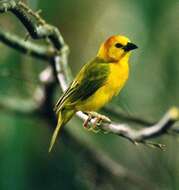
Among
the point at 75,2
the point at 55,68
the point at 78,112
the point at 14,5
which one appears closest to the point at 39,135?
the point at 75,2

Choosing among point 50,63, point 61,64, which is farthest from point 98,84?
point 50,63

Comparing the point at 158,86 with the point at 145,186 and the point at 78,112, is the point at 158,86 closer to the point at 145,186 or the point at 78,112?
the point at 145,186

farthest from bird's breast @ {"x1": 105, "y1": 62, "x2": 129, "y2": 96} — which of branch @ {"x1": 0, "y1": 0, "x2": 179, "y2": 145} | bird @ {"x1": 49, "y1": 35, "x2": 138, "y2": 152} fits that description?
branch @ {"x1": 0, "y1": 0, "x2": 179, "y2": 145}

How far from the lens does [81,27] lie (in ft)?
17.2

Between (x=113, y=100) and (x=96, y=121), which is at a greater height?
(x=96, y=121)

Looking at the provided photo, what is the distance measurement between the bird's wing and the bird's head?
2.0 inches

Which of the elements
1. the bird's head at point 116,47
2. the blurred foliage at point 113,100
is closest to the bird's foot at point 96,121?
the bird's head at point 116,47

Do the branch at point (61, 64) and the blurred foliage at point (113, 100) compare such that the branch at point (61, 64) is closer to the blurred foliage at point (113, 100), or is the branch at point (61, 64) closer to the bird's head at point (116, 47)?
the bird's head at point (116, 47)

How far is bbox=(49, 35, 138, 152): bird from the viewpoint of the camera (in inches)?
101

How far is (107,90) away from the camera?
261 cm

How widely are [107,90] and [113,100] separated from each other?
52.3 inches

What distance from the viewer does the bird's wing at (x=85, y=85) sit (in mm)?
2559

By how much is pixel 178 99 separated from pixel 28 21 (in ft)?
6.88

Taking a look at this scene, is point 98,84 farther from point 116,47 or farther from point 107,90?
point 116,47
